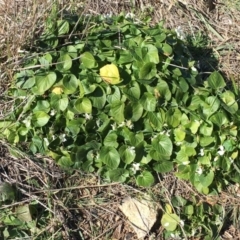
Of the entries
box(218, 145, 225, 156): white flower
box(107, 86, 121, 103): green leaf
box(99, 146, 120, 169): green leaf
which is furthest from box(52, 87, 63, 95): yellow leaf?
box(218, 145, 225, 156): white flower

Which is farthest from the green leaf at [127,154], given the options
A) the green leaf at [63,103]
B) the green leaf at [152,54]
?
the green leaf at [152,54]

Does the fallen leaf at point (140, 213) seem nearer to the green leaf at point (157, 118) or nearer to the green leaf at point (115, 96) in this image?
the green leaf at point (157, 118)

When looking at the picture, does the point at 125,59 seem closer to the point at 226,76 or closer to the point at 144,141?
the point at 144,141

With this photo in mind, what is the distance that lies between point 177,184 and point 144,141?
295 mm

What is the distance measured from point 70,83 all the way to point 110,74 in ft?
0.62

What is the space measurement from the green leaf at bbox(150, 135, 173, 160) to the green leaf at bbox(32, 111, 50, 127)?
508 millimetres

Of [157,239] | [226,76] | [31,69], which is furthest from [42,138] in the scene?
[226,76]

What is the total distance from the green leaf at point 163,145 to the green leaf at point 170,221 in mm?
281

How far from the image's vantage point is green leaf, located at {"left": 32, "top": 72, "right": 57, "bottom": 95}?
2.90m

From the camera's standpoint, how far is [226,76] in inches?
142

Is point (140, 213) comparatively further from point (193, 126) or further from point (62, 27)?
point (62, 27)

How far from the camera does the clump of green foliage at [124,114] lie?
9.59 feet

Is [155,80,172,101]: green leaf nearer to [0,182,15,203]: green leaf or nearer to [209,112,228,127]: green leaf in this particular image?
[209,112,228,127]: green leaf

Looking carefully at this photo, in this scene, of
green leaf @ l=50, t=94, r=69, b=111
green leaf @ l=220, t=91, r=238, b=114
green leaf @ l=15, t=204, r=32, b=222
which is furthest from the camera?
green leaf @ l=220, t=91, r=238, b=114
